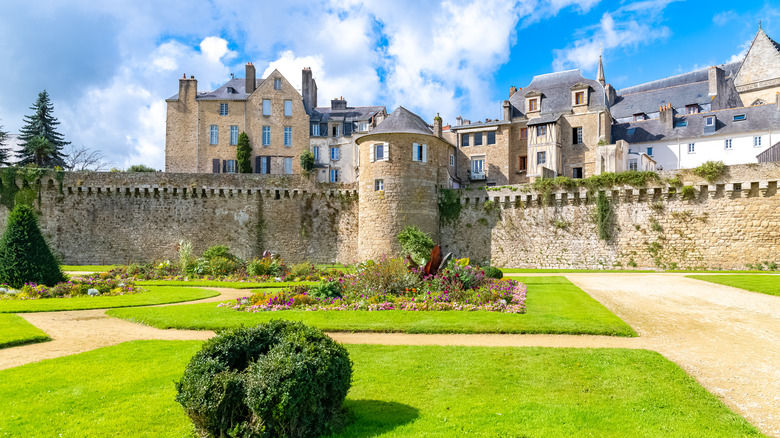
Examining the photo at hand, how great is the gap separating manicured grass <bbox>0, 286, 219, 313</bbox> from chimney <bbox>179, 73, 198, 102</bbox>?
92.8 ft

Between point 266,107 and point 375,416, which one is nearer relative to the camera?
point 375,416

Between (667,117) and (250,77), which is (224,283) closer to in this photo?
(250,77)

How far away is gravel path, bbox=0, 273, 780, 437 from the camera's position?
6648 mm

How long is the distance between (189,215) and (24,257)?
49.5 feet

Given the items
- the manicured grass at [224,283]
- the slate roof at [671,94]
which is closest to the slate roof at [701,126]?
the slate roof at [671,94]

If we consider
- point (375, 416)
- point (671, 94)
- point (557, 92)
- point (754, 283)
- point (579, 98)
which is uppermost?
point (671, 94)

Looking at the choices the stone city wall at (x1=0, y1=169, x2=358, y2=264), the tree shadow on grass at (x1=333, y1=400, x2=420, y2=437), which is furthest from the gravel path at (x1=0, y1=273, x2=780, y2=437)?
the stone city wall at (x1=0, y1=169, x2=358, y2=264)

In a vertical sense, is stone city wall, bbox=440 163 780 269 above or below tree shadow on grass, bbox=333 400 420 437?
above

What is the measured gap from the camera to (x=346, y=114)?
4484cm

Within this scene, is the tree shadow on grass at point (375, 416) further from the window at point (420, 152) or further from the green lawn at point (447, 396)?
the window at point (420, 152)

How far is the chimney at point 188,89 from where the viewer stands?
41438 mm

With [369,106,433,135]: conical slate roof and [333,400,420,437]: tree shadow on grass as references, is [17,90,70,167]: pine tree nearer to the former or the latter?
[369,106,433,135]: conical slate roof

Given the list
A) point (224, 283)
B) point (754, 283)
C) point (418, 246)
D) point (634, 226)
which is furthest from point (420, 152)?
point (754, 283)

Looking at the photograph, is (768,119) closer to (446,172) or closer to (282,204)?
(446,172)
